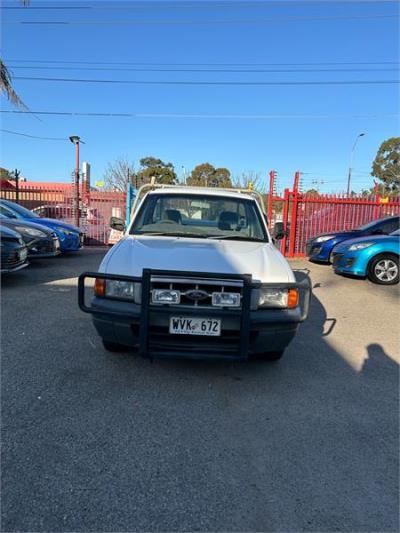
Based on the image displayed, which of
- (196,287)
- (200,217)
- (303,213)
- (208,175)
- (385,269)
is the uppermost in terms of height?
(208,175)

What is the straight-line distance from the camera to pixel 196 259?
3.58 m

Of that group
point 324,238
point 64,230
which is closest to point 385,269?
point 324,238

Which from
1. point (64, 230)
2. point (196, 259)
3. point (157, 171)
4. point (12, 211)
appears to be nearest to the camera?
point (196, 259)

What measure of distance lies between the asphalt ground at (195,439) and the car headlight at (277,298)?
0.80m

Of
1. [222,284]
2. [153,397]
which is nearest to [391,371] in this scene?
[222,284]

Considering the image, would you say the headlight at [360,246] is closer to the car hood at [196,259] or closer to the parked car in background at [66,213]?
the car hood at [196,259]

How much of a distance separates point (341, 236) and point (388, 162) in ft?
133

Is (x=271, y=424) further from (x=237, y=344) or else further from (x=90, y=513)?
(x=90, y=513)

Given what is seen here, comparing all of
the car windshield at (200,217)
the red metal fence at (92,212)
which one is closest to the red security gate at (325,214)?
the red metal fence at (92,212)

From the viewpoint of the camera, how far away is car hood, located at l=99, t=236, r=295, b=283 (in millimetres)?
3461

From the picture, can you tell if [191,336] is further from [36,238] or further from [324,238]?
[324,238]

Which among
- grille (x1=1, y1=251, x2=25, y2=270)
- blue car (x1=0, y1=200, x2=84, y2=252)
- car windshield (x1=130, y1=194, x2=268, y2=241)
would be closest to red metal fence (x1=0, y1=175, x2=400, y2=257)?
blue car (x1=0, y1=200, x2=84, y2=252)

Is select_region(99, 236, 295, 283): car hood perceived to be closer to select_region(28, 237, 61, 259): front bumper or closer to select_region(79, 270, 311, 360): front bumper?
select_region(79, 270, 311, 360): front bumper

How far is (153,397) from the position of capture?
3.41m
